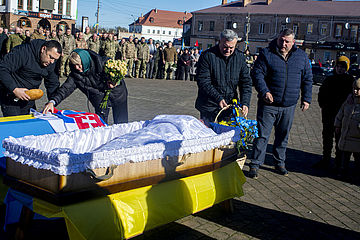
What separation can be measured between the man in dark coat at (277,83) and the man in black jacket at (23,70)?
3.07 meters

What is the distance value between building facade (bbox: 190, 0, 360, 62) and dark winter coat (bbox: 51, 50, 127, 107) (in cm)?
5572

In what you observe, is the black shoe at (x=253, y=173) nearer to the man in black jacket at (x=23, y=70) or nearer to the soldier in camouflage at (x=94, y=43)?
the man in black jacket at (x=23, y=70)

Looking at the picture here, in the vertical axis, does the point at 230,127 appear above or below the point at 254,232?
above

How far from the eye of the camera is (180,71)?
2334 cm

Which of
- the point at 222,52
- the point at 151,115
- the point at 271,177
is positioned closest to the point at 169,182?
the point at 222,52

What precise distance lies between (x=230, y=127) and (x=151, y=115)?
6124 millimetres

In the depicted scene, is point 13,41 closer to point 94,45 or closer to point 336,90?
point 94,45

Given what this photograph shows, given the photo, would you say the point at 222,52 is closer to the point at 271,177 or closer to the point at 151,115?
the point at 271,177

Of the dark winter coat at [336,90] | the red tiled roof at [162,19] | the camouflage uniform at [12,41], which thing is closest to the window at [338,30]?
the camouflage uniform at [12,41]

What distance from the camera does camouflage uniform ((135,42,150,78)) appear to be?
21.2 m

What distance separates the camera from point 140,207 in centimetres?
400

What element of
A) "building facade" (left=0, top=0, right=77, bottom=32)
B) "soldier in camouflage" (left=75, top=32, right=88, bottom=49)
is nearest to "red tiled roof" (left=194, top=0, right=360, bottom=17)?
"building facade" (left=0, top=0, right=77, bottom=32)

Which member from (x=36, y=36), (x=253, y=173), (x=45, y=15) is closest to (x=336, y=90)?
(x=253, y=173)

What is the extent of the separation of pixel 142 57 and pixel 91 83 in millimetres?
15311
